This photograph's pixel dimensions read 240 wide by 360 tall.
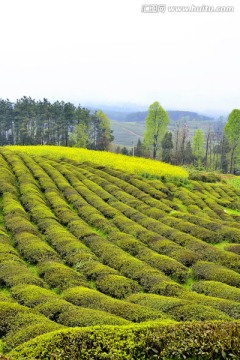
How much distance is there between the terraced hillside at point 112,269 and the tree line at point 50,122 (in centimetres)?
4697

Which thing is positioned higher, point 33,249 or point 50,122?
point 50,122

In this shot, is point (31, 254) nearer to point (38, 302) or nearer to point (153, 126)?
point (38, 302)

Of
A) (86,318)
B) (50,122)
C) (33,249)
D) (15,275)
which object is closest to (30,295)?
(15,275)

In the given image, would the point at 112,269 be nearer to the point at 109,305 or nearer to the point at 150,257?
the point at 150,257

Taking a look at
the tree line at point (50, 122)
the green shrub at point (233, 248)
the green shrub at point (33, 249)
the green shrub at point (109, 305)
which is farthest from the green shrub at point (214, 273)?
the tree line at point (50, 122)

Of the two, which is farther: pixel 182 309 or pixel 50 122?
pixel 50 122

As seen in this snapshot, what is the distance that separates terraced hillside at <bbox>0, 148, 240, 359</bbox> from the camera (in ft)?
26.4

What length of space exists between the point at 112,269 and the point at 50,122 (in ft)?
226

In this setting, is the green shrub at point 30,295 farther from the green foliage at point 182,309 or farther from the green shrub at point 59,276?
the green foliage at point 182,309

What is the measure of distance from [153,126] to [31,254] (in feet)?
178

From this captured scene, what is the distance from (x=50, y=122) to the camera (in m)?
81.1

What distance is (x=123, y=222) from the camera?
22.1 metres

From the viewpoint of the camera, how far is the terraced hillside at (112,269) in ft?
26.4

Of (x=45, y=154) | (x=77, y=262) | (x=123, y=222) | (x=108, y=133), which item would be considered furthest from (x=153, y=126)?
(x=77, y=262)
